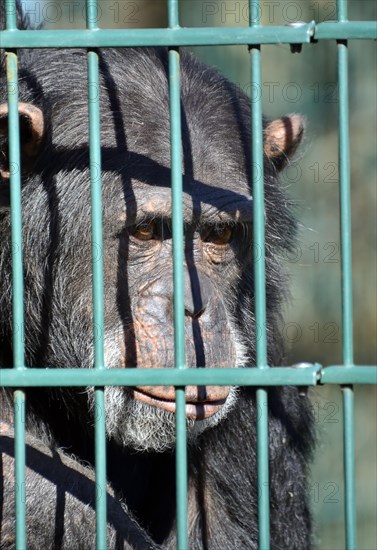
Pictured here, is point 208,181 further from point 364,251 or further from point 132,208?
point 364,251

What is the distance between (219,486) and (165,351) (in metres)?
1.03

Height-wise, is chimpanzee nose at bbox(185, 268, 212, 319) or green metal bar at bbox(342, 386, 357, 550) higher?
chimpanzee nose at bbox(185, 268, 212, 319)

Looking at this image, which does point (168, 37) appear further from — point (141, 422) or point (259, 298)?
point (141, 422)

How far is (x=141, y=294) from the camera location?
3.07m

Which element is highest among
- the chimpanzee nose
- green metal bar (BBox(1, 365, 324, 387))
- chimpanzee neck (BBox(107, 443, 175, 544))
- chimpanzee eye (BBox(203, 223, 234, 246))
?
chimpanzee eye (BBox(203, 223, 234, 246))

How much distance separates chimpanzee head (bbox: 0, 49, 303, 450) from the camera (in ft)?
9.81

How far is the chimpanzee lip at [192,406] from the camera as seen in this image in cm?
279

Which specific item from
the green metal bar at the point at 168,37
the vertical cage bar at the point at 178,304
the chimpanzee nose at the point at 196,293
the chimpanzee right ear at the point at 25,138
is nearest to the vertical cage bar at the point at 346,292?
the green metal bar at the point at 168,37

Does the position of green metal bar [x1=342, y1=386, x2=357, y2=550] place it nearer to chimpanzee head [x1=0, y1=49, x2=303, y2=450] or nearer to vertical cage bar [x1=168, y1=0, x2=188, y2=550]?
vertical cage bar [x1=168, y1=0, x2=188, y2=550]

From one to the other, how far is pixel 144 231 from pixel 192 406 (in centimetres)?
69

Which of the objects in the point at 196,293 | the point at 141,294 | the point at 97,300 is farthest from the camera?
the point at 141,294

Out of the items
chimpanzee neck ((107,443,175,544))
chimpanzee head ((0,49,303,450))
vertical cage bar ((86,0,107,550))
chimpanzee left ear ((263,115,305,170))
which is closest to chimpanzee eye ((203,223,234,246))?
chimpanzee head ((0,49,303,450))

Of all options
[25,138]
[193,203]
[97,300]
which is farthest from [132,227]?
[97,300]

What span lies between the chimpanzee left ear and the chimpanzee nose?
903 mm
